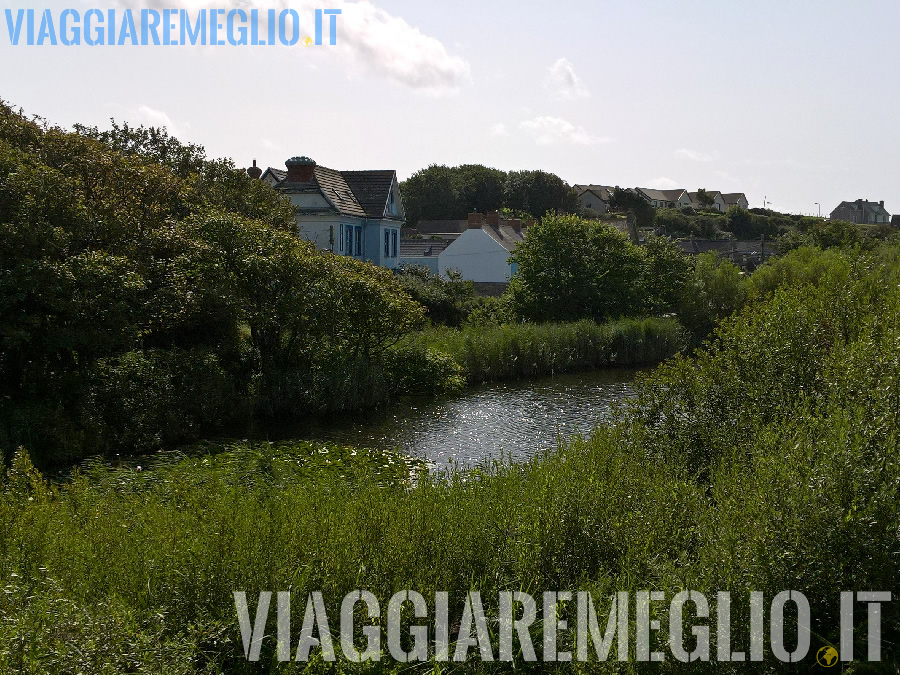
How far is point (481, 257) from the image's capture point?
46.8 metres

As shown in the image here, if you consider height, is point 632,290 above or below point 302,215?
below

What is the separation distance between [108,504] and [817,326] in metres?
10.0

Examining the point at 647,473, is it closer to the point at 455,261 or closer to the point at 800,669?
the point at 800,669

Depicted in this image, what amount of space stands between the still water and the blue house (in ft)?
39.5

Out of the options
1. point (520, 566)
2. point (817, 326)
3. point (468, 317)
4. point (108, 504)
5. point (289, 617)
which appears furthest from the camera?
point (468, 317)

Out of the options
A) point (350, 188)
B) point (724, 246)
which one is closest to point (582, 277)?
point (350, 188)

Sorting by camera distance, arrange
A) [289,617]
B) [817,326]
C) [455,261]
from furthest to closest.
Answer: [455,261] → [817,326] → [289,617]

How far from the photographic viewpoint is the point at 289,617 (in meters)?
5.72

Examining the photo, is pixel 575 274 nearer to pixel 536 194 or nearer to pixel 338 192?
pixel 338 192

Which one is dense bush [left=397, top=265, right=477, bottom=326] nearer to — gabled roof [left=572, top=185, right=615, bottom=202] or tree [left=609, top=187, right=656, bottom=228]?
tree [left=609, top=187, right=656, bottom=228]

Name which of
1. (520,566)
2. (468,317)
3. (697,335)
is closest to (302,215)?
(468,317)

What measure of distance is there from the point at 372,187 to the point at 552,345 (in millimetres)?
15526

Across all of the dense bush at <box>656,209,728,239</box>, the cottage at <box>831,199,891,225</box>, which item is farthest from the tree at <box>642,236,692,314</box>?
the cottage at <box>831,199,891,225</box>

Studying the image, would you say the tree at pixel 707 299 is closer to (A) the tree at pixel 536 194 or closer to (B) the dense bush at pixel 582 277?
(B) the dense bush at pixel 582 277
